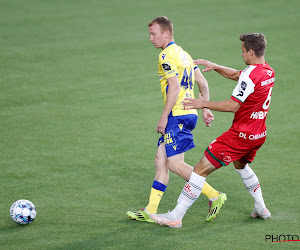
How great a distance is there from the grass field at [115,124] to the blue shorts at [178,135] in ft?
3.01

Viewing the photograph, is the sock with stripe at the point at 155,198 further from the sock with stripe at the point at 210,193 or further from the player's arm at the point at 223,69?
the player's arm at the point at 223,69

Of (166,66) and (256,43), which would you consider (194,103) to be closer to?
(166,66)

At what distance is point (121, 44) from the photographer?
16.5 m

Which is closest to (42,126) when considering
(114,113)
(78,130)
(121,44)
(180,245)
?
(78,130)

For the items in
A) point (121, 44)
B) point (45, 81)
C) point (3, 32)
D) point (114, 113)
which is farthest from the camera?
point (3, 32)

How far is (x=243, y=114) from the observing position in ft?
19.6

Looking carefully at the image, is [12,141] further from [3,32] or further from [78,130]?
[3,32]

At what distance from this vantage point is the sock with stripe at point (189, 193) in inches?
239

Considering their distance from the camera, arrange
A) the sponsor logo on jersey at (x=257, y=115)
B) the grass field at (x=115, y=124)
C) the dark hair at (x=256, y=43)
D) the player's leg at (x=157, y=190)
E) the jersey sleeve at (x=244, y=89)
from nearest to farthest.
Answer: the jersey sleeve at (x=244, y=89) < the dark hair at (x=256, y=43) < the sponsor logo on jersey at (x=257, y=115) < the grass field at (x=115, y=124) < the player's leg at (x=157, y=190)

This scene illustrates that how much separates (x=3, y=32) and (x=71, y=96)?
689 centimetres

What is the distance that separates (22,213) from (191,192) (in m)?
2.02

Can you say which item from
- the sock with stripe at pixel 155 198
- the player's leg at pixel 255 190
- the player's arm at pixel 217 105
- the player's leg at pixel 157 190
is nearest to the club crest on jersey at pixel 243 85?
the player's arm at pixel 217 105

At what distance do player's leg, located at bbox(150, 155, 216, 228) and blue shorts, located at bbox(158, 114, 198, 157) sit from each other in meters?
0.37

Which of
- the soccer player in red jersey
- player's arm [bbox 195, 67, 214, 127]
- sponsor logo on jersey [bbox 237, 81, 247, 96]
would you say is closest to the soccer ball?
the soccer player in red jersey
